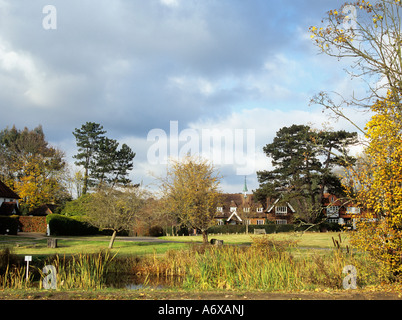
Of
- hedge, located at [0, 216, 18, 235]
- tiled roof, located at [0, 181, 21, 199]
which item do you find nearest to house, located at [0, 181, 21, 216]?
tiled roof, located at [0, 181, 21, 199]

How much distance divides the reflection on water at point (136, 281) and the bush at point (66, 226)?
24227 millimetres

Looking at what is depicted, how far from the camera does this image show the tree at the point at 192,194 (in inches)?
1024

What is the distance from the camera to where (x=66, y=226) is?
1666 inches

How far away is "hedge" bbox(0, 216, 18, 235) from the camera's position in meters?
38.8

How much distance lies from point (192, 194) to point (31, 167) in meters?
36.1

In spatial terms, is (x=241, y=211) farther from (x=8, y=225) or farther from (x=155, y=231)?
(x=8, y=225)

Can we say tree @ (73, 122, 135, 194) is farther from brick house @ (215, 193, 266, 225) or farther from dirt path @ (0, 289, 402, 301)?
dirt path @ (0, 289, 402, 301)

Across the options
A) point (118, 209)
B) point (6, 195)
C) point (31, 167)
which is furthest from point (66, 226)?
point (118, 209)

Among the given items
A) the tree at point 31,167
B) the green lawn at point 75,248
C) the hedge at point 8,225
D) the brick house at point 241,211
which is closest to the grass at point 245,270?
the green lawn at point 75,248

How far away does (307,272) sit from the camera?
13.5 meters

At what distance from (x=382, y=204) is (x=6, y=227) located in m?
37.9

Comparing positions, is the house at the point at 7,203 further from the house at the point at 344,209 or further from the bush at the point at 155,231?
the house at the point at 344,209
